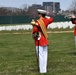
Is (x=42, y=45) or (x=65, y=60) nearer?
(x=42, y=45)

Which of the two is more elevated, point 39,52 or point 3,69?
point 39,52

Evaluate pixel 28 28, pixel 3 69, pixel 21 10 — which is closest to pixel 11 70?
pixel 3 69

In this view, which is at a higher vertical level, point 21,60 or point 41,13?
point 41,13

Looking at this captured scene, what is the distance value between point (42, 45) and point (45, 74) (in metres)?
1.01

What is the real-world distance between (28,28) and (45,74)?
4277 centimetres

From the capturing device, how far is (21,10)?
389 feet

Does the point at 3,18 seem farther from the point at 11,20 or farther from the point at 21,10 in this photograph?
the point at 21,10

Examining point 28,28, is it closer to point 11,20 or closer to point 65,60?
point 11,20

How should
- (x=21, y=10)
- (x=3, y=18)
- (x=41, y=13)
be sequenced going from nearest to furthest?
1. (x=41, y=13)
2. (x=3, y=18)
3. (x=21, y=10)

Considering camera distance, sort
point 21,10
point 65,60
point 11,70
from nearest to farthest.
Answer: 1. point 11,70
2. point 65,60
3. point 21,10

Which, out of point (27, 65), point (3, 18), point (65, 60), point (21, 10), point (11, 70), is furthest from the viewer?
point (21, 10)

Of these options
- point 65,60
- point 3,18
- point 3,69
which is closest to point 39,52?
point 3,69

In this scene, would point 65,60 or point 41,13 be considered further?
point 65,60

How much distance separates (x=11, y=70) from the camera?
1306cm
